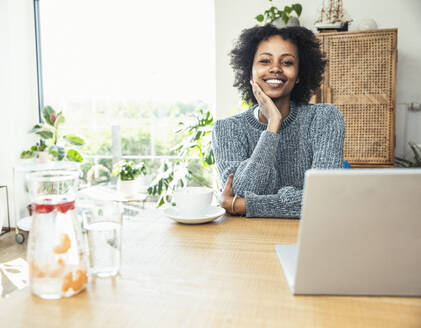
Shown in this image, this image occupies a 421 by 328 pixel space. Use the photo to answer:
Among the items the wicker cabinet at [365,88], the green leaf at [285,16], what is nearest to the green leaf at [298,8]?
the green leaf at [285,16]

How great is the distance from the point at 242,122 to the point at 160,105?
258 centimetres

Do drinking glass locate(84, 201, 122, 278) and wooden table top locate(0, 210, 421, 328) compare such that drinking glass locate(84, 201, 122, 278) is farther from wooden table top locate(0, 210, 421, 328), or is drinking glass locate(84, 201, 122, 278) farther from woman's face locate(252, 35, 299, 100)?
woman's face locate(252, 35, 299, 100)

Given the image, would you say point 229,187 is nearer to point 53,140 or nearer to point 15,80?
point 53,140

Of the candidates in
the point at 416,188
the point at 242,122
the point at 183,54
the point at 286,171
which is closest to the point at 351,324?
the point at 416,188

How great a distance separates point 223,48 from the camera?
3344mm

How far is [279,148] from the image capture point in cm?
160

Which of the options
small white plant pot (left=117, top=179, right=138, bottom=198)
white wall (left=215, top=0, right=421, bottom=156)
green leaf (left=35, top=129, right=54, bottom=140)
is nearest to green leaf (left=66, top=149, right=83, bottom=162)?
green leaf (left=35, top=129, right=54, bottom=140)

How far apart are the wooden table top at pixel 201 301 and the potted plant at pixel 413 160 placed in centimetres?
249

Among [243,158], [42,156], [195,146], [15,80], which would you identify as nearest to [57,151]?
[42,156]

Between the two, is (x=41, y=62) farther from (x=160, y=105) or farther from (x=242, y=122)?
(x=242, y=122)

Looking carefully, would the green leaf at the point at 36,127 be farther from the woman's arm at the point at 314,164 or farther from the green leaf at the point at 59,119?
the woman's arm at the point at 314,164

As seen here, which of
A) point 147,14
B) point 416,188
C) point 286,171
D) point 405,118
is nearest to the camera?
point 416,188

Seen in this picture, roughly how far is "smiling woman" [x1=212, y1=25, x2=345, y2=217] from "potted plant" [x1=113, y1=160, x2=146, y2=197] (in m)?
2.21

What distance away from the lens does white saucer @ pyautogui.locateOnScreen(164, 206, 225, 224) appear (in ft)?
3.35
